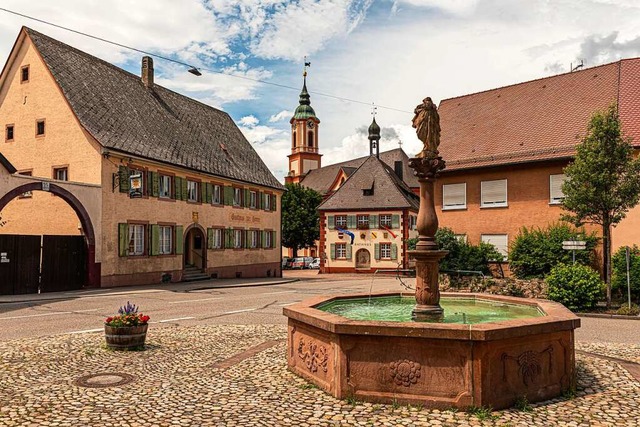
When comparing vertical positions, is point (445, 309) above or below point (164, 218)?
below

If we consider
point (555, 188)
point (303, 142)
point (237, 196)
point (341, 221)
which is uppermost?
point (303, 142)

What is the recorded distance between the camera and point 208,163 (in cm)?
3369

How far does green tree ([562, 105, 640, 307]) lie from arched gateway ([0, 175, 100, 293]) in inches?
767

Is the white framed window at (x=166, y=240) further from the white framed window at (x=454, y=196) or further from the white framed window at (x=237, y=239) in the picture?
the white framed window at (x=454, y=196)

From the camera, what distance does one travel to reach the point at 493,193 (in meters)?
26.5

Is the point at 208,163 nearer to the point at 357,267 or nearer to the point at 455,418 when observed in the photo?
the point at 357,267

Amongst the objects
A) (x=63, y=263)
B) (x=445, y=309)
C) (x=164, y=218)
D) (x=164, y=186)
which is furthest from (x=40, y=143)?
(x=445, y=309)

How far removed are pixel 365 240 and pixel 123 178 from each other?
27.5m

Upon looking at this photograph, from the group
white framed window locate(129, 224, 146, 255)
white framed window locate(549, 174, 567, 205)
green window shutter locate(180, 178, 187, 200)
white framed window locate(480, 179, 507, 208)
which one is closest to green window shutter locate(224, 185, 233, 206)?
green window shutter locate(180, 178, 187, 200)

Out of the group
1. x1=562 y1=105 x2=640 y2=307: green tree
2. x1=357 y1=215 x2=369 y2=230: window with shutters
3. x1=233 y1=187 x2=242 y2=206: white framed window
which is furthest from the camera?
x1=357 y1=215 x2=369 y2=230: window with shutters

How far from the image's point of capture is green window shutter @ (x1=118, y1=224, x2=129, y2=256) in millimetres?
25383

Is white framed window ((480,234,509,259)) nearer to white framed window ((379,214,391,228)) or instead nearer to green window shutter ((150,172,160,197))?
green window shutter ((150,172,160,197))

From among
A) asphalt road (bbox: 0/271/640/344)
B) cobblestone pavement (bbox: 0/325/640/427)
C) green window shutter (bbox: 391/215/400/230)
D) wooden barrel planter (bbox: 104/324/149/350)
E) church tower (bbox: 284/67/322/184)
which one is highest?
church tower (bbox: 284/67/322/184)

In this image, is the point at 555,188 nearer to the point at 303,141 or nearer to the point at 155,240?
the point at 155,240
